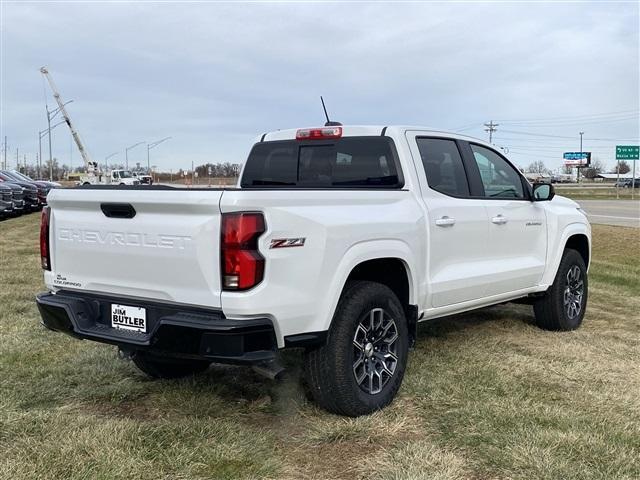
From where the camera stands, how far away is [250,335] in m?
3.46

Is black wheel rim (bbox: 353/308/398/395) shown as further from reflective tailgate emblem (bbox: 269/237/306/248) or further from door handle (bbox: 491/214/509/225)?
door handle (bbox: 491/214/509/225)

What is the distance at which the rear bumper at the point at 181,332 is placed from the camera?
135 inches

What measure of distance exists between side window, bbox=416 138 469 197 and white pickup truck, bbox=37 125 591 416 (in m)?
0.02

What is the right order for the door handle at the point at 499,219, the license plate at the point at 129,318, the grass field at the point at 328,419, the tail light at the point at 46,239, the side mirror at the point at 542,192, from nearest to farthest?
the grass field at the point at 328,419
the license plate at the point at 129,318
the tail light at the point at 46,239
the door handle at the point at 499,219
the side mirror at the point at 542,192

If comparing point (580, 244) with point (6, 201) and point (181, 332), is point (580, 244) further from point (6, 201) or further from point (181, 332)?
point (6, 201)

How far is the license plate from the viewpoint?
3771 millimetres

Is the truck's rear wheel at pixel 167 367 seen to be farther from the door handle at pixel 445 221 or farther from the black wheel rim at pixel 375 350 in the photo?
the door handle at pixel 445 221

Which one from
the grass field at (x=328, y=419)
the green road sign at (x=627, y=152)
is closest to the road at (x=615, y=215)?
the grass field at (x=328, y=419)

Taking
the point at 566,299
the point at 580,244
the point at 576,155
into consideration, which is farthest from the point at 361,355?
the point at 576,155

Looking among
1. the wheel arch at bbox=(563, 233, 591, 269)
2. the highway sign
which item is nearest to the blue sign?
the highway sign

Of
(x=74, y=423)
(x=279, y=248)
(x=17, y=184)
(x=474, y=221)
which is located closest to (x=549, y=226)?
(x=474, y=221)

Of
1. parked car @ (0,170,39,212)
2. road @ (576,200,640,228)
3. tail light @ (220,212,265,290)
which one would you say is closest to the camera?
tail light @ (220,212,265,290)

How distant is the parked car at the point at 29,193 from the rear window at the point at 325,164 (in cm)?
1848

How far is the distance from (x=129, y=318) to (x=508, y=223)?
11.1 feet
